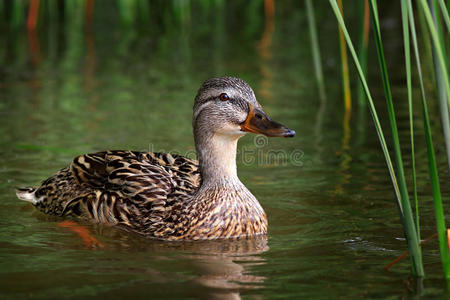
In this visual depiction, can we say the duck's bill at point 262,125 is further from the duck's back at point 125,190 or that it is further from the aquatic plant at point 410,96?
the aquatic plant at point 410,96

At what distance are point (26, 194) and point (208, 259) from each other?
2607 millimetres

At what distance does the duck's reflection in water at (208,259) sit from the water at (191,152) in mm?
16

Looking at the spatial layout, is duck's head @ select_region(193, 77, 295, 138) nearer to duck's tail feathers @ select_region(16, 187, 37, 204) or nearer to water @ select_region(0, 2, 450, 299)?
water @ select_region(0, 2, 450, 299)

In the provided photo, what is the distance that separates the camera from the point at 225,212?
Result: 6.95 m

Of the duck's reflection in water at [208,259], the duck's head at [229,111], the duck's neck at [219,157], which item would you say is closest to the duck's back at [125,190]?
the duck's reflection in water at [208,259]

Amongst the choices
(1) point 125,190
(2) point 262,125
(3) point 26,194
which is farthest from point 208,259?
(3) point 26,194

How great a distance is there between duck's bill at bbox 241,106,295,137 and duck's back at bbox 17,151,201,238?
3.18 feet

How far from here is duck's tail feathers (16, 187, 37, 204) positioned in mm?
7879

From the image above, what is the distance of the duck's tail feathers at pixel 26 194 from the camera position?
7.88 meters

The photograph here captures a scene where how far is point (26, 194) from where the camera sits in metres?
7.89

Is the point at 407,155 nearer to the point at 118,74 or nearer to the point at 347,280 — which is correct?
the point at 347,280

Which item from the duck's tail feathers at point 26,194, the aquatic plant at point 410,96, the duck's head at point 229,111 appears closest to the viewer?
the aquatic plant at point 410,96

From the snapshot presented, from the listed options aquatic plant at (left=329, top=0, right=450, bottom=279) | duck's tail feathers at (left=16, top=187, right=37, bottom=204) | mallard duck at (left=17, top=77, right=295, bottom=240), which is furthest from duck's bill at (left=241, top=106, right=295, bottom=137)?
duck's tail feathers at (left=16, top=187, right=37, bottom=204)

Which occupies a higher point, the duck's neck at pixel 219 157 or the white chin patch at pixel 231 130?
the white chin patch at pixel 231 130
